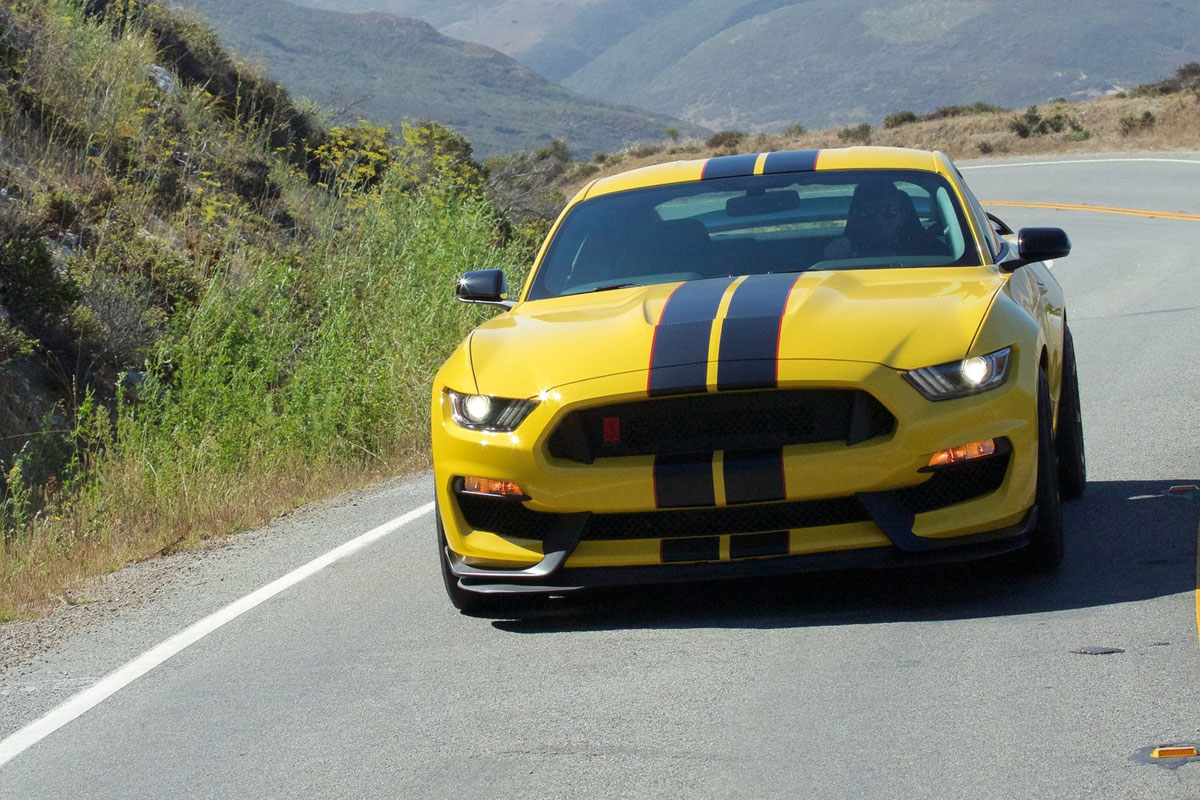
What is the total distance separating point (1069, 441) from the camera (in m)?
7.02

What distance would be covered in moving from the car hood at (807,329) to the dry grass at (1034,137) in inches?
1294

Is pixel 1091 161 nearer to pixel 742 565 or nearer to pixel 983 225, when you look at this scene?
pixel 983 225

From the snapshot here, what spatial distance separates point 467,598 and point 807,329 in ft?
5.02

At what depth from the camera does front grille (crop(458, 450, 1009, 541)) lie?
17.6 ft

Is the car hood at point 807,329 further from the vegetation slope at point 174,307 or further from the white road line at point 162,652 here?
the vegetation slope at point 174,307

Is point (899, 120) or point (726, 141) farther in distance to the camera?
point (726, 141)

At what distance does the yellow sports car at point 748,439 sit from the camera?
530cm

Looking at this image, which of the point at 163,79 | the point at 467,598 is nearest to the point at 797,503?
the point at 467,598

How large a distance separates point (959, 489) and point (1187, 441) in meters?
3.65

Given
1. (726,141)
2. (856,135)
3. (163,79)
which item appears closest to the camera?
(163,79)

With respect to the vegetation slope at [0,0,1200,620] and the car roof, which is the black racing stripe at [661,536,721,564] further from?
the vegetation slope at [0,0,1200,620]

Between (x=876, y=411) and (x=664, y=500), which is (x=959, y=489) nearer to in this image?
(x=876, y=411)

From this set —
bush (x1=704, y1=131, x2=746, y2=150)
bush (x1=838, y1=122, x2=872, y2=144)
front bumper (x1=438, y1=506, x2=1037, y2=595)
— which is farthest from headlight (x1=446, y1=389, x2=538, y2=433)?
bush (x1=704, y1=131, x2=746, y2=150)

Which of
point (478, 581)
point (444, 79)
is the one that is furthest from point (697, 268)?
point (444, 79)
